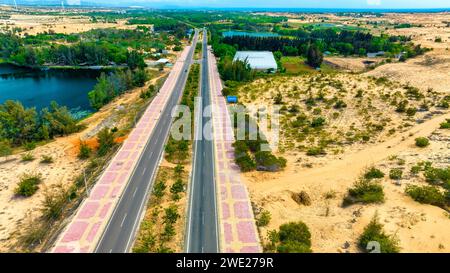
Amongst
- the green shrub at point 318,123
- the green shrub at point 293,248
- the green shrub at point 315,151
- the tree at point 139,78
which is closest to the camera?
the green shrub at point 293,248

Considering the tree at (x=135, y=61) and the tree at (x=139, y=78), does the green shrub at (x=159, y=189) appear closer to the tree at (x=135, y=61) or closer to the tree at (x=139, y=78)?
the tree at (x=139, y=78)

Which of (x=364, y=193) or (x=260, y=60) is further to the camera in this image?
(x=260, y=60)

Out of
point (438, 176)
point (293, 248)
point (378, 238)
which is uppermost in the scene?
point (438, 176)

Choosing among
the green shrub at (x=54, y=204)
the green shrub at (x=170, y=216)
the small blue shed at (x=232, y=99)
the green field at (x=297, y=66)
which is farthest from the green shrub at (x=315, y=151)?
the green field at (x=297, y=66)

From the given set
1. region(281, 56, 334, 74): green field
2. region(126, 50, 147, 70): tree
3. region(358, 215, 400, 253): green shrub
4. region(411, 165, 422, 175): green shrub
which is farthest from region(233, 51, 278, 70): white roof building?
region(358, 215, 400, 253): green shrub

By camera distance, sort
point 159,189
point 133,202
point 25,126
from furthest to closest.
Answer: point 25,126, point 159,189, point 133,202

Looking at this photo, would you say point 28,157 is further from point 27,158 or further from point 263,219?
point 263,219

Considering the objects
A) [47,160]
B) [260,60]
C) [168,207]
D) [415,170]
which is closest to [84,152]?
[47,160]
